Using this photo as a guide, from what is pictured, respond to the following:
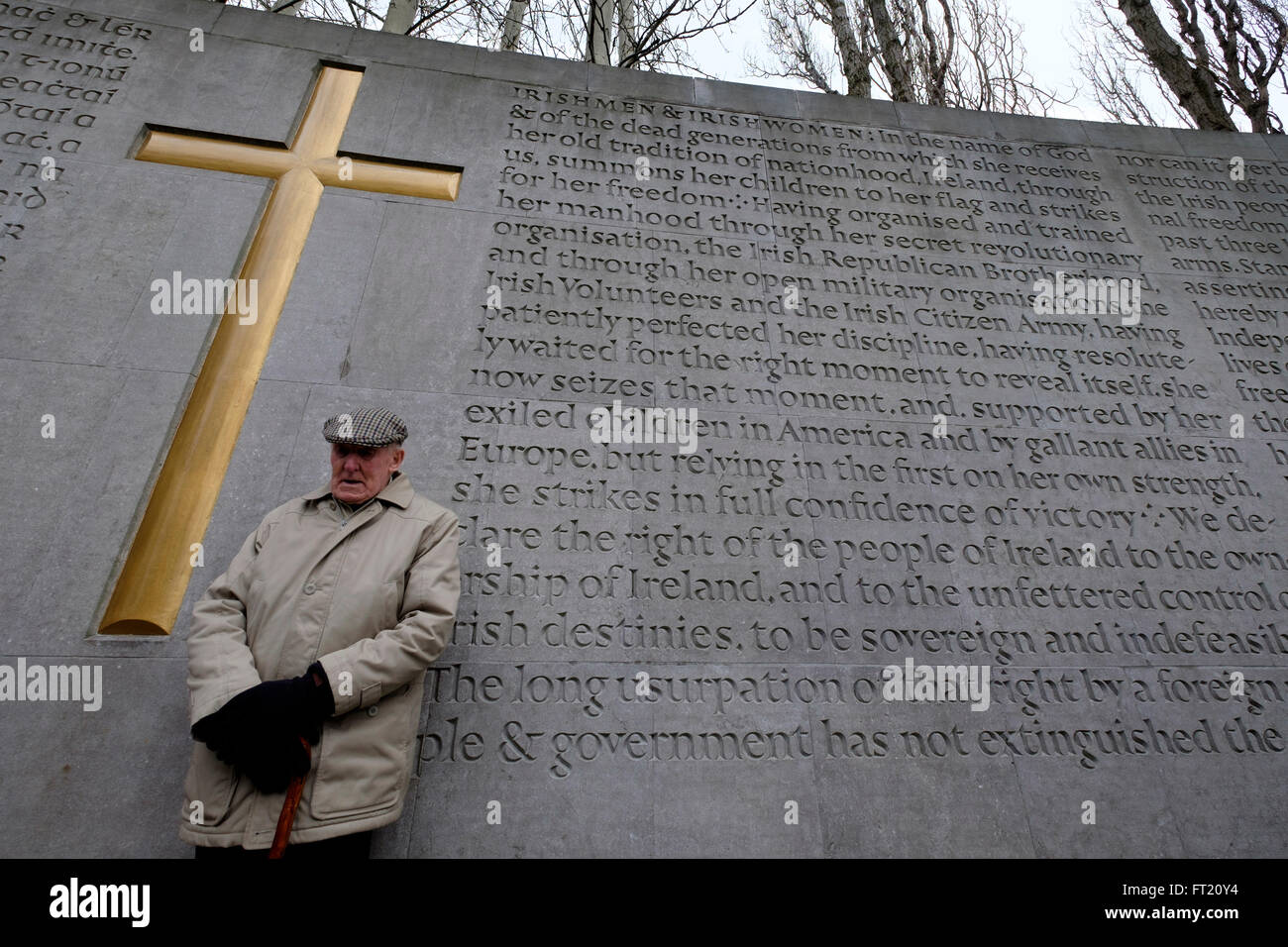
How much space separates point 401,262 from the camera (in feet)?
15.4

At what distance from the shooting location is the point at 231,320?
4.32 m

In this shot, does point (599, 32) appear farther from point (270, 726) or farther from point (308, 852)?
point (308, 852)

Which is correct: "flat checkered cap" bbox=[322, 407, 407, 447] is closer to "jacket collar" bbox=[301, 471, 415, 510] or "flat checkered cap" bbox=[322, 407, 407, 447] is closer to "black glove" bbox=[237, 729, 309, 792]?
"jacket collar" bbox=[301, 471, 415, 510]

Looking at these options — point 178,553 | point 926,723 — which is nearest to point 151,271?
point 178,553

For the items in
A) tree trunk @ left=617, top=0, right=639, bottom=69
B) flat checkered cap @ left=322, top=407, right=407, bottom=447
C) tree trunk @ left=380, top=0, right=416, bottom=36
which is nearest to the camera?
flat checkered cap @ left=322, top=407, right=407, bottom=447

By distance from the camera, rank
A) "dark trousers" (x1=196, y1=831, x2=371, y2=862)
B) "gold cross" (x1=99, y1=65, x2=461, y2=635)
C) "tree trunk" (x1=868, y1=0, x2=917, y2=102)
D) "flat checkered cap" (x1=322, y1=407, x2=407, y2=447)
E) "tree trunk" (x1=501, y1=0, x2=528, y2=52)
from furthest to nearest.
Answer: "tree trunk" (x1=501, y1=0, x2=528, y2=52) < "tree trunk" (x1=868, y1=0, x2=917, y2=102) < "gold cross" (x1=99, y1=65, x2=461, y2=635) < "flat checkered cap" (x1=322, y1=407, x2=407, y2=447) < "dark trousers" (x1=196, y1=831, x2=371, y2=862)

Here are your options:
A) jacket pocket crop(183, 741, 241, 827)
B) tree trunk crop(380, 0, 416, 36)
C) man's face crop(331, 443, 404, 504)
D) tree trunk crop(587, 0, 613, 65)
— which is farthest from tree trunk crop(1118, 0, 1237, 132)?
jacket pocket crop(183, 741, 241, 827)

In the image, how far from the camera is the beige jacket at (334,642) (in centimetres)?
233

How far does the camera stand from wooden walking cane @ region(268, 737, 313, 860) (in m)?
2.22

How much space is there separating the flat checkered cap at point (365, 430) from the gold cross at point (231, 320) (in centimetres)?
147

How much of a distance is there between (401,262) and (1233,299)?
22.1 ft

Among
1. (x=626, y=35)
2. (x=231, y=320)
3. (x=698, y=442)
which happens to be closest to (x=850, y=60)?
(x=626, y=35)

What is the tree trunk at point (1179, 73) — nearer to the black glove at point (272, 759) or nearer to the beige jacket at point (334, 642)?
the beige jacket at point (334, 642)

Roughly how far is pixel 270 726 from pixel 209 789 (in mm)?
426
